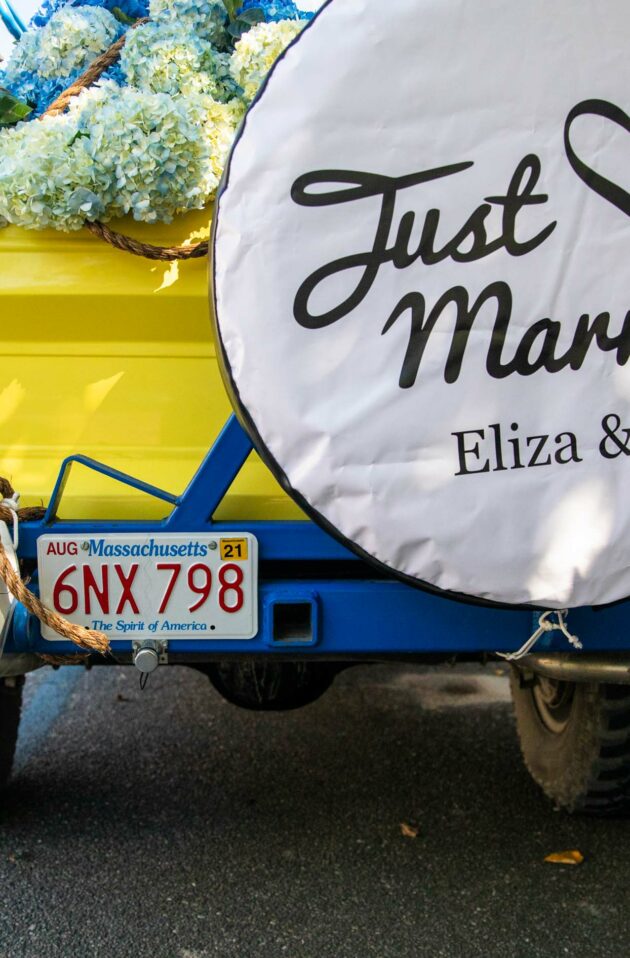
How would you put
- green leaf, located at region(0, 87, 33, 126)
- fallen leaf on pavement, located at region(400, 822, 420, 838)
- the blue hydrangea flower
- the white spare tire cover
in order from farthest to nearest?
1. fallen leaf on pavement, located at region(400, 822, 420, 838)
2. the blue hydrangea flower
3. green leaf, located at region(0, 87, 33, 126)
4. the white spare tire cover

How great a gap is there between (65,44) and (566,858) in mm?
2583

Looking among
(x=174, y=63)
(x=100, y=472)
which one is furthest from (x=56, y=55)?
(x=100, y=472)

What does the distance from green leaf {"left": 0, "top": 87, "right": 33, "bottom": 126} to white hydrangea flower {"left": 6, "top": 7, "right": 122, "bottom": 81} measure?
0.16 m

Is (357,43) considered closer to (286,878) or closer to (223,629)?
(223,629)

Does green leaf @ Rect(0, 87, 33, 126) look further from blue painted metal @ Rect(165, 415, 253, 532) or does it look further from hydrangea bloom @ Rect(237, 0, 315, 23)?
blue painted metal @ Rect(165, 415, 253, 532)

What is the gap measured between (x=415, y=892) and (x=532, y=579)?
1127 millimetres

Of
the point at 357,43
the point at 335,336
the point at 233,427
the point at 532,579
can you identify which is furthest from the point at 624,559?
the point at 357,43

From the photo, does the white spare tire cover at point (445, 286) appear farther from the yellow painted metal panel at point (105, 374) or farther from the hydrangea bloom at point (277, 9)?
the hydrangea bloom at point (277, 9)

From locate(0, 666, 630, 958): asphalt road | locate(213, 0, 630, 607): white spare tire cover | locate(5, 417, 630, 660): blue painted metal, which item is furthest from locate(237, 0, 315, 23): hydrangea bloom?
locate(0, 666, 630, 958): asphalt road

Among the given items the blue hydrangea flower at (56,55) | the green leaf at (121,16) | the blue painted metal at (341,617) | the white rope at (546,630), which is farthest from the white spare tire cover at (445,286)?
the green leaf at (121,16)

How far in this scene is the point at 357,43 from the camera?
6.29 feet

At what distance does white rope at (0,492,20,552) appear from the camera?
7.50 ft

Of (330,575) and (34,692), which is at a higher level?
(330,575)

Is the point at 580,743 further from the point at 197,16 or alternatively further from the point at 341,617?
the point at 197,16
